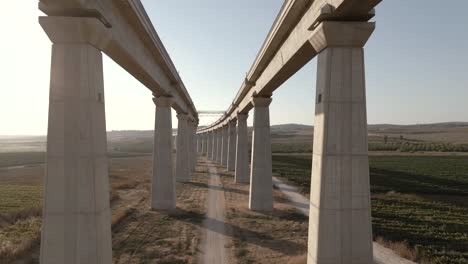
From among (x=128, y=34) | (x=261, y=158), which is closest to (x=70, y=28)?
(x=128, y=34)

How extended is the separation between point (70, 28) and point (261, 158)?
2075 centimetres

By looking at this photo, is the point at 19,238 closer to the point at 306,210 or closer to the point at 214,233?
the point at 214,233

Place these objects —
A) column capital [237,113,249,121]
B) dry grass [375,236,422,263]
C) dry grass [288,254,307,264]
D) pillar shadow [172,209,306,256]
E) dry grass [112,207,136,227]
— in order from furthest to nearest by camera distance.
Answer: column capital [237,113,249,121], dry grass [112,207,136,227], pillar shadow [172,209,306,256], dry grass [375,236,422,263], dry grass [288,254,307,264]

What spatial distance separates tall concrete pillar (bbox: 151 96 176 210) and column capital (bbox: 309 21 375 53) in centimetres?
1953

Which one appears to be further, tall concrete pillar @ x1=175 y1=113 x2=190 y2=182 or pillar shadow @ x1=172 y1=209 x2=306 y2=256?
tall concrete pillar @ x1=175 y1=113 x2=190 y2=182

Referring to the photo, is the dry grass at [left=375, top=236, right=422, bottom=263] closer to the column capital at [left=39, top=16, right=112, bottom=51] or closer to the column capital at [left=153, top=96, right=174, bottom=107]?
the column capital at [left=39, top=16, right=112, bottom=51]

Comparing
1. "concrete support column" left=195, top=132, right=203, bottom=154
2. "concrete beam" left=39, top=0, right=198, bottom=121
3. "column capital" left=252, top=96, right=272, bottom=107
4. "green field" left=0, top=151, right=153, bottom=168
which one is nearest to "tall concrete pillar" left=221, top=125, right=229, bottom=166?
"column capital" left=252, top=96, right=272, bottom=107

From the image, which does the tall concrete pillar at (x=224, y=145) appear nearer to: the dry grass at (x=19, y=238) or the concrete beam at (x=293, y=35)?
the concrete beam at (x=293, y=35)

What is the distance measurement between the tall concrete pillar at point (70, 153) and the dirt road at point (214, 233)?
8.12 metres

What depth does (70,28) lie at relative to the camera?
11219mm

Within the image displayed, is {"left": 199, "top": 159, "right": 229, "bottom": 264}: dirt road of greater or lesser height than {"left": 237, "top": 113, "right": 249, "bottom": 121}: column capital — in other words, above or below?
below

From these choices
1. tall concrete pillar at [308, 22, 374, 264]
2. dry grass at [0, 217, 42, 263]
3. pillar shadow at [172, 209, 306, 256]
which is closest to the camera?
tall concrete pillar at [308, 22, 374, 264]

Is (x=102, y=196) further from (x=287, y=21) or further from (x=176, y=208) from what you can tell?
(x=176, y=208)

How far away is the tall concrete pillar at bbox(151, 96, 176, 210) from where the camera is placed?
29062 millimetres
